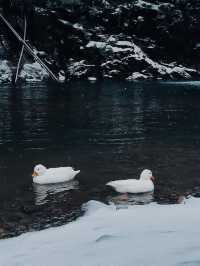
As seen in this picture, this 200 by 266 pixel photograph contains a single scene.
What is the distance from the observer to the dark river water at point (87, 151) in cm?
1494

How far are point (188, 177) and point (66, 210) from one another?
233 inches

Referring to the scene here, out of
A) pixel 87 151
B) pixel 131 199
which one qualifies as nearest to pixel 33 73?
pixel 87 151

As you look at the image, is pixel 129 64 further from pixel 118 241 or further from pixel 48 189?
pixel 118 241

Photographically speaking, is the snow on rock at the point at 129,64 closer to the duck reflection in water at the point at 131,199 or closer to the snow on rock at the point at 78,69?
the snow on rock at the point at 78,69

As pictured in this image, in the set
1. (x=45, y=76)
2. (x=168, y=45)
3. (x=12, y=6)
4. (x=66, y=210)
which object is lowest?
(x=66, y=210)

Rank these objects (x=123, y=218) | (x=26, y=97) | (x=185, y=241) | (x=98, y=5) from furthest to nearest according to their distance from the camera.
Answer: (x=98, y=5) < (x=26, y=97) < (x=123, y=218) < (x=185, y=241)

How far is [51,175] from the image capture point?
16.9 meters

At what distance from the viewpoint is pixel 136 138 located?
26.6 meters

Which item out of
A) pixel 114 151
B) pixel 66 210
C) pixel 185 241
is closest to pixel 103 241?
pixel 185 241

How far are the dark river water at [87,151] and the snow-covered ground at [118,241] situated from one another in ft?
6.71

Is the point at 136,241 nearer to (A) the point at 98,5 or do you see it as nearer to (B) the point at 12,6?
(B) the point at 12,6

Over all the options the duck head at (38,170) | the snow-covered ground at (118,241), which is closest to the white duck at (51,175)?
the duck head at (38,170)

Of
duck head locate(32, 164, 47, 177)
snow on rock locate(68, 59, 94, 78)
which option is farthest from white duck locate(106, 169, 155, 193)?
snow on rock locate(68, 59, 94, 78)

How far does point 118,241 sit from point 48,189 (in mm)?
7621
